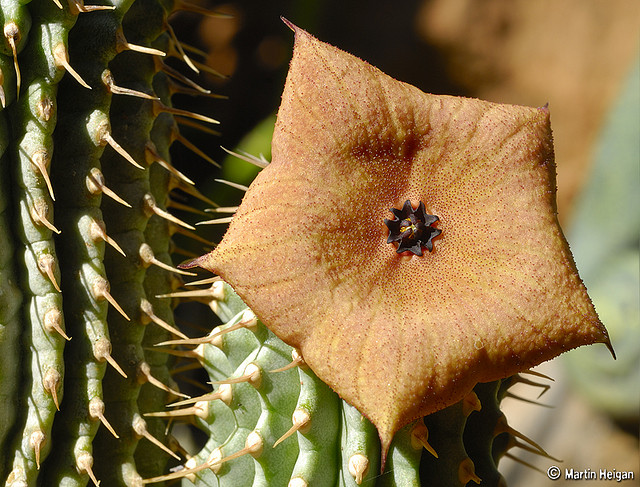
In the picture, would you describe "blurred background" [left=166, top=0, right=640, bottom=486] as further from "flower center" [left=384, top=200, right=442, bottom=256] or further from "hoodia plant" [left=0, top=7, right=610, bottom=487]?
"flower center" [left=384, top=200, right=442, bottom=256]

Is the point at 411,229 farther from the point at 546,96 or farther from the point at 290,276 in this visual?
the point at 546,96

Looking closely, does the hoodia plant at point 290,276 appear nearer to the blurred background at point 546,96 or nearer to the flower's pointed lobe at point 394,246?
the flower's pointed lobe at point 394,246

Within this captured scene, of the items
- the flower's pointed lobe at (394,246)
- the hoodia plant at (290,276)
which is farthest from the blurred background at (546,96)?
the flower's pointed lobe at (394,246)

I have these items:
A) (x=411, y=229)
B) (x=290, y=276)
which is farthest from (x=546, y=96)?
(x=290, y=276)

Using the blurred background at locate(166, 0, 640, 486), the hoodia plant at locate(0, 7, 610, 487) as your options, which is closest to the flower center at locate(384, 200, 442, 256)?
the hoodia plant at locate(0, 7, 610, 487)

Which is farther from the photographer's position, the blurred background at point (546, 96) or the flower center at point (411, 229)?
the blurred background at point (546, 96)

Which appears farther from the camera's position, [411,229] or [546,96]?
[546,96]

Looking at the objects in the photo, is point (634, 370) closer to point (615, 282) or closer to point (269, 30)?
point (615, 282)
